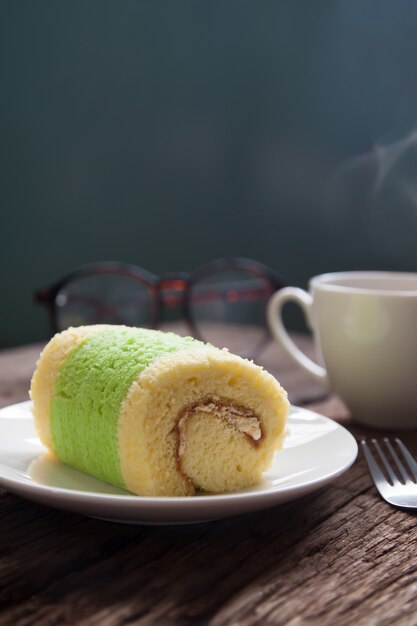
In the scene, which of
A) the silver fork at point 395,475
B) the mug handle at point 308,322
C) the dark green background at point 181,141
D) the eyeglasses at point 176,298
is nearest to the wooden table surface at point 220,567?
the silver fork at point 395,475

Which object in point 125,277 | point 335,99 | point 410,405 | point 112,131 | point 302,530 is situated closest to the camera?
point 302,530

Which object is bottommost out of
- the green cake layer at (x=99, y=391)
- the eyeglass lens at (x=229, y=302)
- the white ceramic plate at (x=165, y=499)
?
the eyeglass lens at (x=229, y=302)

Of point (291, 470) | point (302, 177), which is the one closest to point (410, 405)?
point (291, 470)

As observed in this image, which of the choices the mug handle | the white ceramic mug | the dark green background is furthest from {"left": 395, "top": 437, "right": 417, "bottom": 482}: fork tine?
the dark green background

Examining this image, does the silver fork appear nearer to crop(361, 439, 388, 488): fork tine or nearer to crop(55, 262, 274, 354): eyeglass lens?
crop(361, 439, 388, 488): fork tine

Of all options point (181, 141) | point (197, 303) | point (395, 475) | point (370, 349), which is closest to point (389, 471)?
point (395, 475)

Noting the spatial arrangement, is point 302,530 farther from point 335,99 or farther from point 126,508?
point 335,99

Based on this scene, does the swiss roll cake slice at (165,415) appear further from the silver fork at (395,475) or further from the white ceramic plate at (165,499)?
the silver fork at (395,475)
